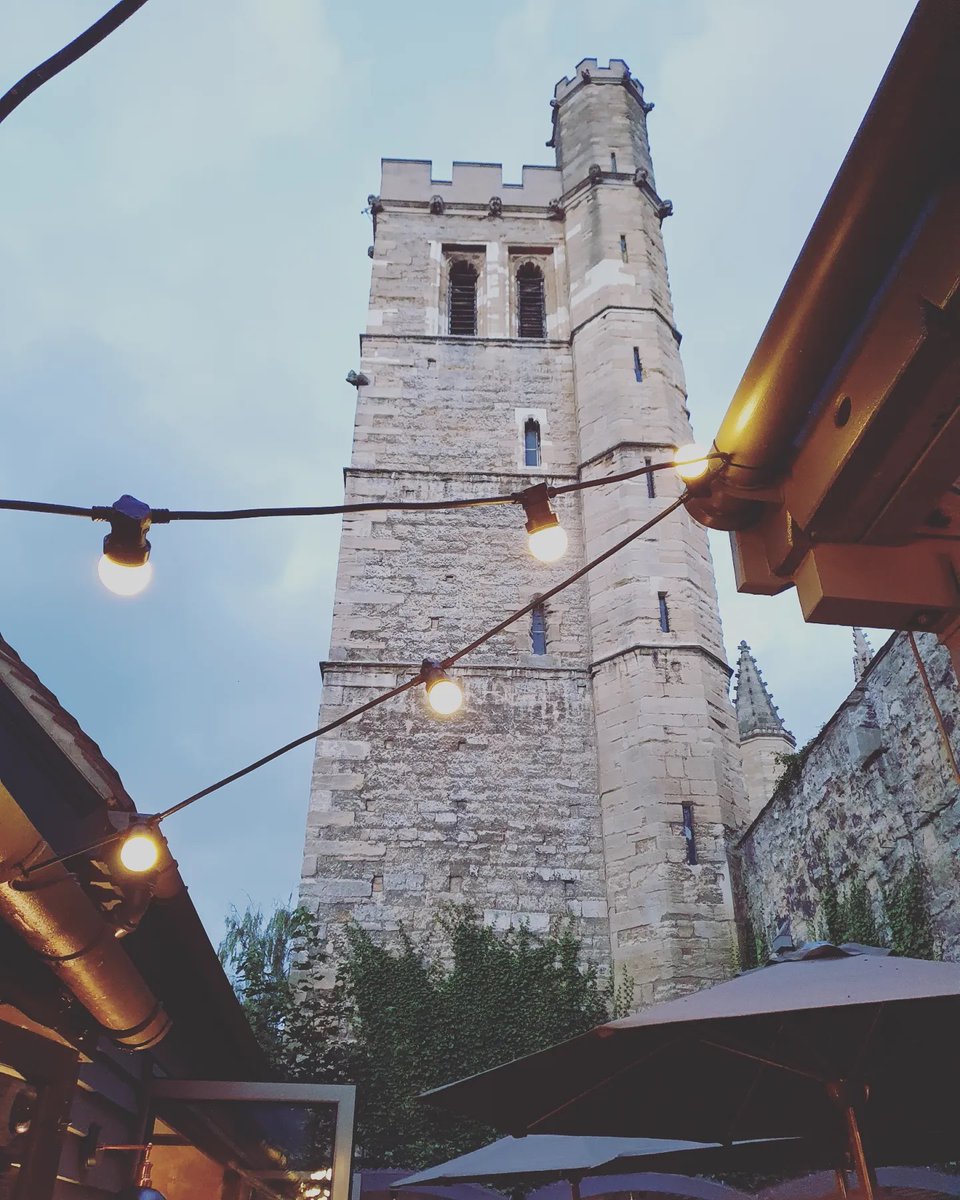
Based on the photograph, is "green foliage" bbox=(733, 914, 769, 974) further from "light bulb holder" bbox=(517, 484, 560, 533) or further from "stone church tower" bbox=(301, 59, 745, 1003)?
"light bulb holder" bbox=(517, 484, 560, 533)

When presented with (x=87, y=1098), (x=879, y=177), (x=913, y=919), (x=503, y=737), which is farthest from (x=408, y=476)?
(x=879, y=177)

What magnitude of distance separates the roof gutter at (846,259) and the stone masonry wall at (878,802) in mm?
2632

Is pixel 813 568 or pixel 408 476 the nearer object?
pixel 813 568

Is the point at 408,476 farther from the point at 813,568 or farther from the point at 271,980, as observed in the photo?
the point at 813,568

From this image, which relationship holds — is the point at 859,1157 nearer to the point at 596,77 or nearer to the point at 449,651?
the point at 449,651

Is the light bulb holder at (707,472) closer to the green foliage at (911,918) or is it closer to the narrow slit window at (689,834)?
the green foliage at (911,918)

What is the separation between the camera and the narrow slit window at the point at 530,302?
50.5 ft

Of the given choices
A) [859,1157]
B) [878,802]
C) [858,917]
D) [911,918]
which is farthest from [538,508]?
[858,917]

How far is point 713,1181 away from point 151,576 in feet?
24.4

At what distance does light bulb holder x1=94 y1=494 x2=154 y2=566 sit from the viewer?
2.50 metres

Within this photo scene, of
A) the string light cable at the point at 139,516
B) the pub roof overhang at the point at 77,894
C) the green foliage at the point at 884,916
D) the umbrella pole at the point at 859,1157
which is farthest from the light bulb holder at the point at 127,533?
the green foliage at the point at 884,916

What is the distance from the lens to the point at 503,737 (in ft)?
35.6

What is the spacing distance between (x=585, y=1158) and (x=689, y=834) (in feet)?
16.1

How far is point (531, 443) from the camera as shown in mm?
13531
